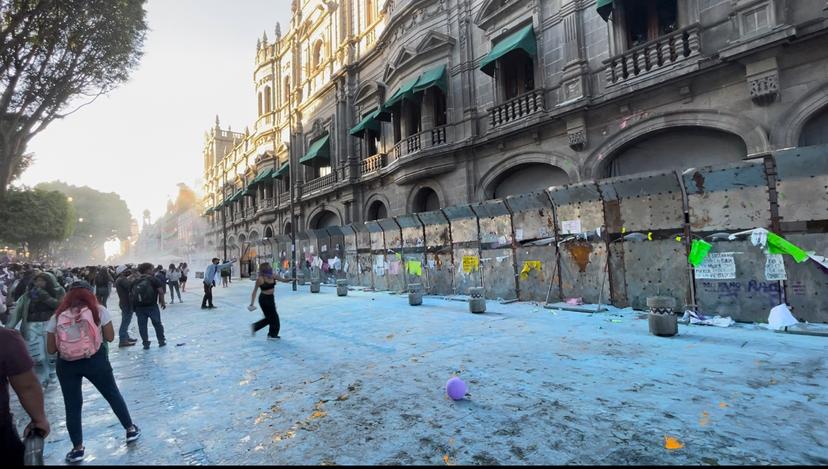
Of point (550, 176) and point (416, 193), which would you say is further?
point (416, 193)

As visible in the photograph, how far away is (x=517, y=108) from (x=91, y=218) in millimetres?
98172

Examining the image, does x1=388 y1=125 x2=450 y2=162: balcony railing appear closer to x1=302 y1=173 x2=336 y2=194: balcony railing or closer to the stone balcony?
the stone balcony

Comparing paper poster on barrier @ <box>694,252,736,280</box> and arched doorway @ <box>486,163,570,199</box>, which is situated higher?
arched doorway @ <box>486,163,570,199</box>

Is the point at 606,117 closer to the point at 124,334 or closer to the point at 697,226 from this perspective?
the point at 697,226

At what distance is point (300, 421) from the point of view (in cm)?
388

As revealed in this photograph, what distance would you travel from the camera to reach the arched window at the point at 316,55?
29495 mm

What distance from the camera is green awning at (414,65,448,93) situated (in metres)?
17.1

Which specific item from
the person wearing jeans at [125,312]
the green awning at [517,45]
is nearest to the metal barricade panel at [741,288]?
the green awning at [517,45]

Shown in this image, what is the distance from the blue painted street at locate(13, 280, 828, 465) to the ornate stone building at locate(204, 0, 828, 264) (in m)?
6.07

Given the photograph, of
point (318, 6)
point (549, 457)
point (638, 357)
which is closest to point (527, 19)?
point (638, 357)

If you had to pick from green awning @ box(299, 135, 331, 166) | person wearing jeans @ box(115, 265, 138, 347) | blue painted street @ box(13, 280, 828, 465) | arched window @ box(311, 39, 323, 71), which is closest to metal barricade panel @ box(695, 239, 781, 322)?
blue painted street @ box(13, 280, 828, 465)

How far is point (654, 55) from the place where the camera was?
11.0 meters

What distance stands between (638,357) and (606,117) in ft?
30.0

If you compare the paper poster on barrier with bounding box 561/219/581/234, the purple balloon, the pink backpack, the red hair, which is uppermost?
the paper poster on barrier with bounding box 561/219/581/234
